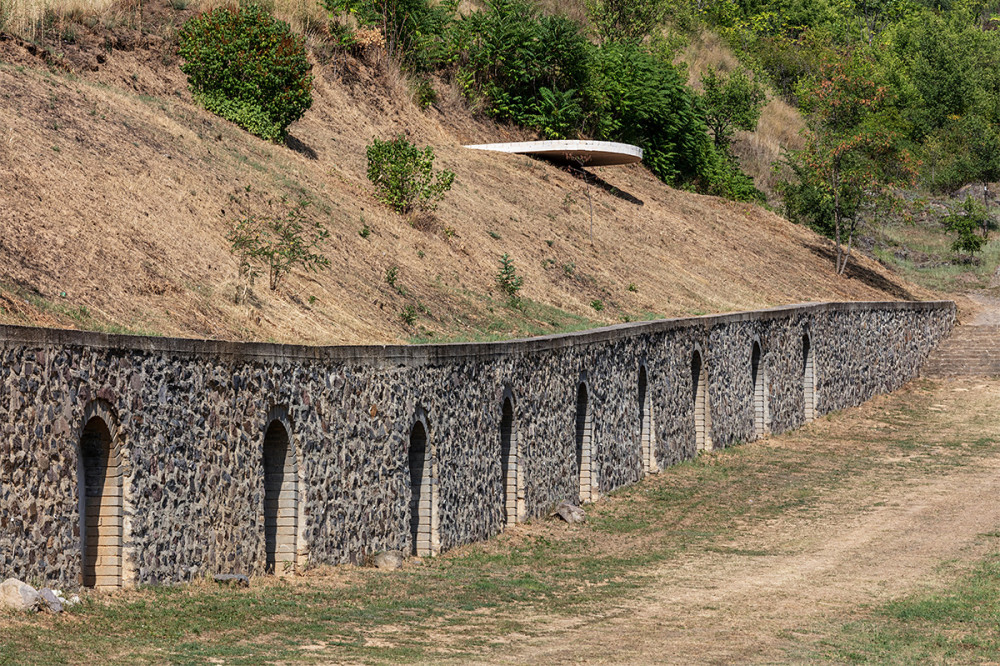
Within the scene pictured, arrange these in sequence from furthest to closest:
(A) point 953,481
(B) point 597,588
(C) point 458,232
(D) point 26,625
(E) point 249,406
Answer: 1. (C) point 458,232
2. (A) point 953,481
3. (B) point 597,588
4. (E) point 249,406
5. (D) point 26,625

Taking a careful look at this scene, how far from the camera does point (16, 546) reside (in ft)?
49.4

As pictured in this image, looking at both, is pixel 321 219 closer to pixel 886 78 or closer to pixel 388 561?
pixel 388 561

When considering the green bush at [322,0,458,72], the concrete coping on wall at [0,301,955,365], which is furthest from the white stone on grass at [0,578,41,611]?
the green bush at [322,0,458,72]

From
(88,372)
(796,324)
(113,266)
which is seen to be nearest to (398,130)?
(796,324)

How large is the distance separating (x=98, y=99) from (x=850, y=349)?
26227 mm

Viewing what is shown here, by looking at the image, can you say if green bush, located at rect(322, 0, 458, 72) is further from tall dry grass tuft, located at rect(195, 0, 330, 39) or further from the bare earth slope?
the bare earth slope

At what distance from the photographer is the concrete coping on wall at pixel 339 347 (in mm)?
15867

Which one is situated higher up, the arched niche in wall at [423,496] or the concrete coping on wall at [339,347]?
the concrete coping on wall at [339,347]

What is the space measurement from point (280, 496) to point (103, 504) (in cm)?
367

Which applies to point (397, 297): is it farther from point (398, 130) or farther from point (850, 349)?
point (850, 349)

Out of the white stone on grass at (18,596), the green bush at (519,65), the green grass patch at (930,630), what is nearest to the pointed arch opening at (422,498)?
the green grass patch at (930,630)

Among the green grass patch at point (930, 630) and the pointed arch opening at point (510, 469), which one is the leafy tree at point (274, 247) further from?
the green grass patch at point (930, 630)

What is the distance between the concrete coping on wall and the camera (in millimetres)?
15867

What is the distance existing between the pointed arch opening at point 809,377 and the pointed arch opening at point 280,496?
27.5 metres
